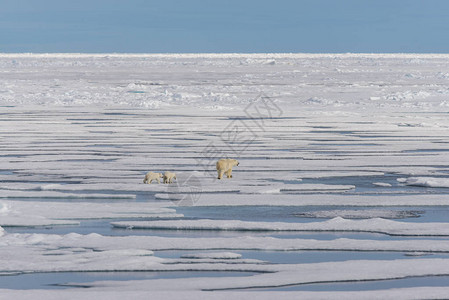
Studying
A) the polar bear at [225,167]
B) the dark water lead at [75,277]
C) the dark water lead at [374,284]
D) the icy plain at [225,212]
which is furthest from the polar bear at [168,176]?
the dark water lead at [374,284]

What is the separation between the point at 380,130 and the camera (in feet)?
46.4

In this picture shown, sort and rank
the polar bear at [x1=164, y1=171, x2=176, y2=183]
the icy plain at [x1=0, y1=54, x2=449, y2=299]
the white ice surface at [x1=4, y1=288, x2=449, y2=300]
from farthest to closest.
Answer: the polar bear at [x1=164, y1=171, x2=176, y2=183]
the icy plain at [x1=0, y1=54, x2=449, y2=299]
the white ice surface at [x1=4, y1=288, x2=449, y2=300]

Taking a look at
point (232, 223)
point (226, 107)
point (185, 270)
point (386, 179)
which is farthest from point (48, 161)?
point (226, 107)

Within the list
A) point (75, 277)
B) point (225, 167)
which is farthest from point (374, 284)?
point (225, 167)

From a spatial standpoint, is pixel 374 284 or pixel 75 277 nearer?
pixel 374 284

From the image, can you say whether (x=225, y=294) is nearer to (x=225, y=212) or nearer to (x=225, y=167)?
(x=225, y=212)

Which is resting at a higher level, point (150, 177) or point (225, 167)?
point (225, 167)

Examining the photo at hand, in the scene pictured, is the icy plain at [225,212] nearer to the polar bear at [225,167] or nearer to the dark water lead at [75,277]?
the dark water lead at [75,277]

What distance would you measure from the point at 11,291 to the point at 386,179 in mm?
4923

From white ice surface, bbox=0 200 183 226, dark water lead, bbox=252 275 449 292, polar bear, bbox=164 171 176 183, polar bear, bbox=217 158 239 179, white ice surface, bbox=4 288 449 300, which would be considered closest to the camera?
white ice surface, bbox=4 288 449 300

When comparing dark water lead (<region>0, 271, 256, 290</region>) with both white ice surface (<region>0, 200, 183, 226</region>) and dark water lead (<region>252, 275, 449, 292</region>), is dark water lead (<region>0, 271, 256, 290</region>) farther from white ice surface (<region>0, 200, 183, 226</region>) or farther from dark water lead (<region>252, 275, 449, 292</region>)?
white ice surface (<region>0, 200, 183, 226</region>)

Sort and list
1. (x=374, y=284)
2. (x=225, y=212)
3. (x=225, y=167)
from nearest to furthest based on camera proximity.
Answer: (x=374, y=284), (x=225, y=212), (x=225, y=167)

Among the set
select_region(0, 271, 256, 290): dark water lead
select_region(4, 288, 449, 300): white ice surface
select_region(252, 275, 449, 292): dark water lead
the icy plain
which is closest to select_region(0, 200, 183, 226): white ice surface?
the icy plain

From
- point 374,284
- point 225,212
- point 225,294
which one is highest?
point 225,212
